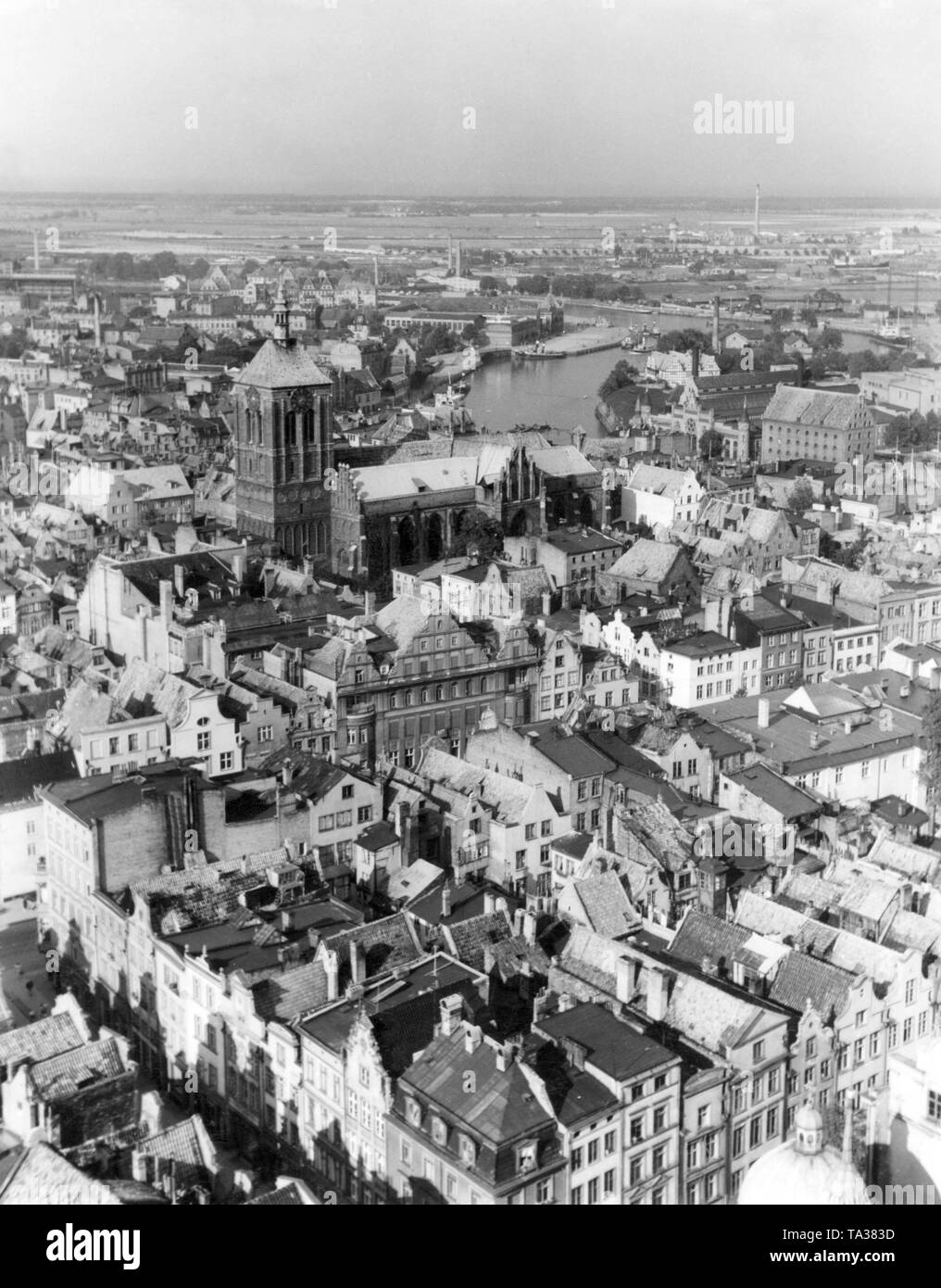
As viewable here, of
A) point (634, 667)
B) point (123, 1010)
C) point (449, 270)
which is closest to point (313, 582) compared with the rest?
point (634, 667)

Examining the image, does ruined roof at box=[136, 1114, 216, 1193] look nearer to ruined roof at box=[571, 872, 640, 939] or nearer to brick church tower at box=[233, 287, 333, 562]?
ruined roof at box=[571, 872, 640, 939]

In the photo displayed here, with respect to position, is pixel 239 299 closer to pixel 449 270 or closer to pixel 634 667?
pixel 449 270

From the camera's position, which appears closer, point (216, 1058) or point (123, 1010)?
point (216, 1058)

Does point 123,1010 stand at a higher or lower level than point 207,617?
lower

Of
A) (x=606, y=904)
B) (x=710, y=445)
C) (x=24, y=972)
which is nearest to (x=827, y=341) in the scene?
(x=710, y=445)

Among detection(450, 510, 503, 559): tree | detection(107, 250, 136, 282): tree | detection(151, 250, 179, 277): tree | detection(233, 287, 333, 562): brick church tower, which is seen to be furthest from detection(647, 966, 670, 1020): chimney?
detection(107, 250, 136, 282): tree

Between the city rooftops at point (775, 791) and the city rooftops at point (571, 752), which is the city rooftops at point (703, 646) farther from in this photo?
the city rooftops at point (775, 791)

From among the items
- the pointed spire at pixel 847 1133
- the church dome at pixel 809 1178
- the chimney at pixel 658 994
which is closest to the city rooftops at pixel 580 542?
the chimney at pixel 658 994
